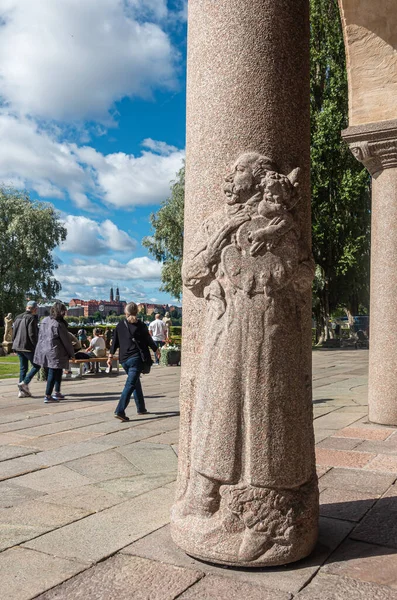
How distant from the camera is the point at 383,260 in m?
6.88

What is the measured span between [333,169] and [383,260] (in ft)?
61.8

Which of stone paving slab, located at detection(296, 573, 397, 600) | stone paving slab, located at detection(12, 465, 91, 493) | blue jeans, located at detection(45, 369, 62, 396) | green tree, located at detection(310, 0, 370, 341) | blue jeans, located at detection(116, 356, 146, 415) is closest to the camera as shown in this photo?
stone paving slab, located at detection(296, 573, 397, 600)

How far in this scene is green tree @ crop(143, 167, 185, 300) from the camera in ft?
113

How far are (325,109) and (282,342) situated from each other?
2290 cm

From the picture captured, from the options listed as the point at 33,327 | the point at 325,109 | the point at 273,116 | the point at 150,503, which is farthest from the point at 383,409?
the point at 325,109

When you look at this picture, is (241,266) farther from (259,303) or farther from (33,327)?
(33,327)

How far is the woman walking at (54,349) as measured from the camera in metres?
9.53

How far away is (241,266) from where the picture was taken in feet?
9.85

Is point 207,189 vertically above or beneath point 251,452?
above

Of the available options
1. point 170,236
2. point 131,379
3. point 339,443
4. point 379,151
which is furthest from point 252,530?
point 170,236

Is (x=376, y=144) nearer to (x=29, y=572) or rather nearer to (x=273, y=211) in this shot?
(x=273, y=211)

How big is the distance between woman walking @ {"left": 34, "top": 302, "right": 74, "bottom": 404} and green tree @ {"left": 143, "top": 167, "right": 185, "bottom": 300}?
2405cm

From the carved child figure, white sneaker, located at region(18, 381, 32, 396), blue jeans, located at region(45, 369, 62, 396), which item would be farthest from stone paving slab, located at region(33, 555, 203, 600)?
white sneaker, located at region(18, 381, 32, 396)

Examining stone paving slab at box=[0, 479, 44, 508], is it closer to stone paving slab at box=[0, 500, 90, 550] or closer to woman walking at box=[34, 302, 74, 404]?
stone paving slab at box=[0, 500, 90, 550]
